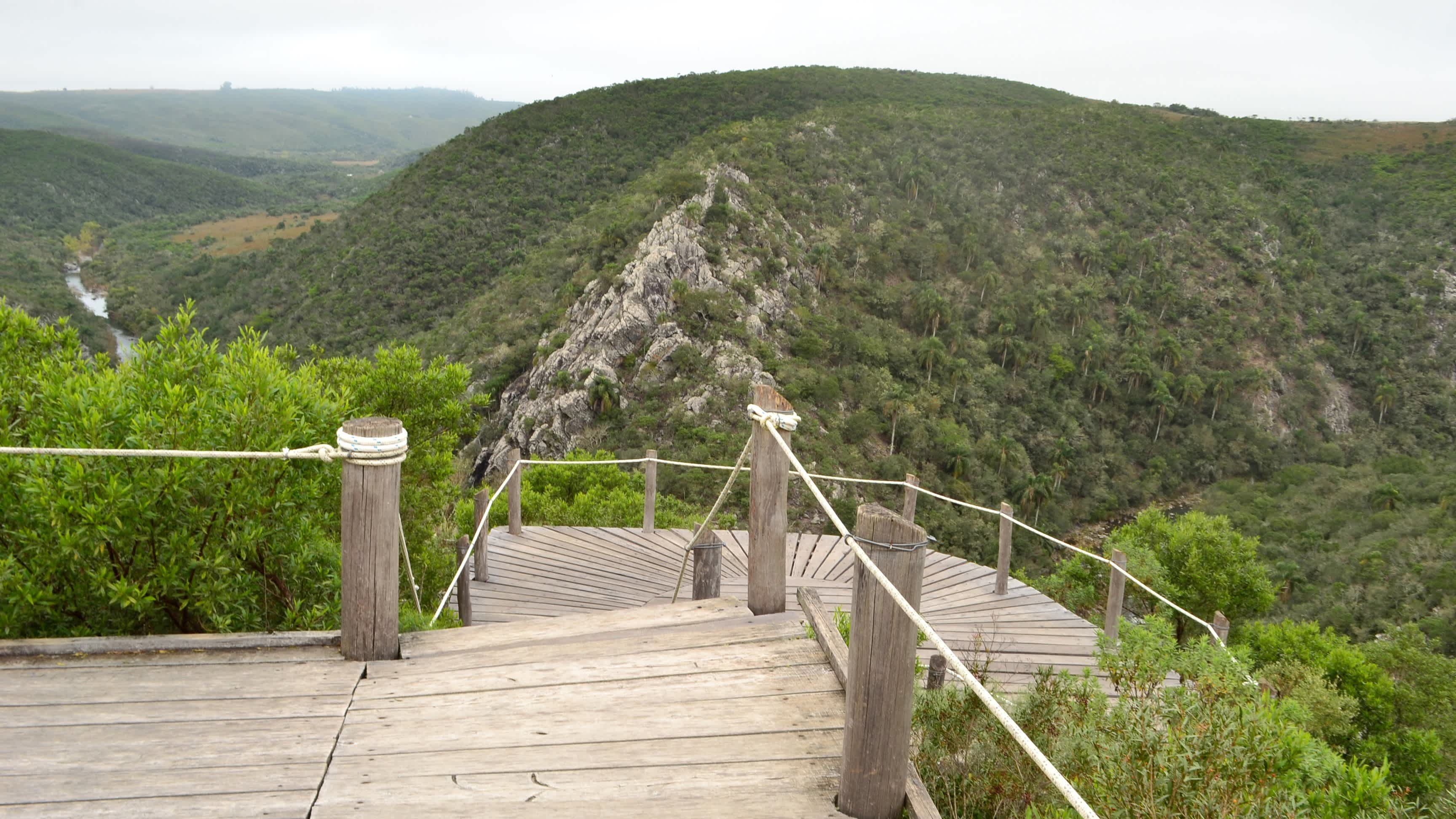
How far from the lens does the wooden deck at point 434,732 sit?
1.89 meters

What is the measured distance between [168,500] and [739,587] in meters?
4.86

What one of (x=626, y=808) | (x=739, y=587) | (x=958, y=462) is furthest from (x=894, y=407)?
(x=626, y=808)

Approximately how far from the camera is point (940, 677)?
4.51m

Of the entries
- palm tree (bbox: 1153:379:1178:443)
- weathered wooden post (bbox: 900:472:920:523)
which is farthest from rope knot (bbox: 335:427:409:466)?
palm tree (bbox: 1153:379:1178:443)

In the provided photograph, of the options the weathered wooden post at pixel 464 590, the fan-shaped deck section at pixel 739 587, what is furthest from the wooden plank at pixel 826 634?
the weathered wooden post at pixel 464 590

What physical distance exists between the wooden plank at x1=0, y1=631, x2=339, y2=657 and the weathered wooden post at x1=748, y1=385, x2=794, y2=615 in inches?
62.0

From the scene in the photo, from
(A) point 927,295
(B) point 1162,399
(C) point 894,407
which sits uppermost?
(A) point 927,295

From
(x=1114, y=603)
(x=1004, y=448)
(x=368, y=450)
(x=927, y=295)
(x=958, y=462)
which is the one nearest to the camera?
(x=368, y=450)

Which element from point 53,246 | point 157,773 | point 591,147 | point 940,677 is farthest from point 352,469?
point 53,246

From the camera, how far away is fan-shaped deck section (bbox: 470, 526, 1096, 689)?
20.7 feet

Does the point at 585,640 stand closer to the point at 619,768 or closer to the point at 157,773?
the point at 619,768

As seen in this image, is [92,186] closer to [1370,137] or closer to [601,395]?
[601,395]

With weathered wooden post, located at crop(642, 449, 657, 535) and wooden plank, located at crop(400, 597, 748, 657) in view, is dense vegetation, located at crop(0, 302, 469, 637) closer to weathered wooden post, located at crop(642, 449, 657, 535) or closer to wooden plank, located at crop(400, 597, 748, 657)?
wooden plank, located at crop(400, 597, 748, 657)

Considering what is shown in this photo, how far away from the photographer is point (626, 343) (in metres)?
31.1
